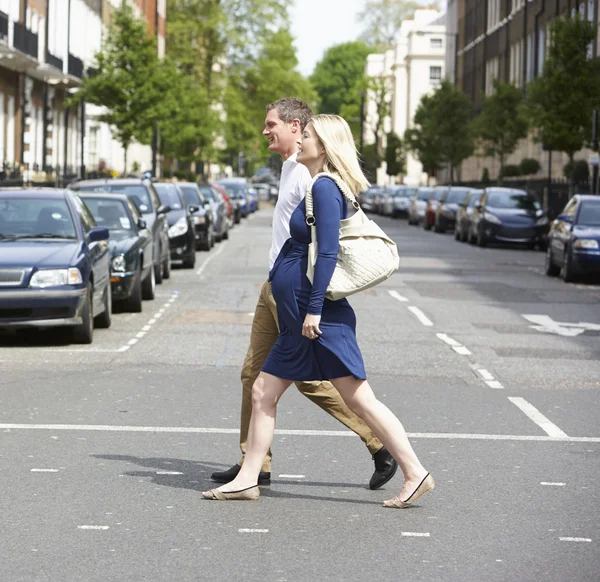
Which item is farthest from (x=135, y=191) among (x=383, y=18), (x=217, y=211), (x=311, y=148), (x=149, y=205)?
(x=383, y=18)

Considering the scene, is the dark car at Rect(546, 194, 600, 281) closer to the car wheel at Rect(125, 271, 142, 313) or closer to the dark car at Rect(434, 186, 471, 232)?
the car wheel at Rect(125, 271, 142, 313)

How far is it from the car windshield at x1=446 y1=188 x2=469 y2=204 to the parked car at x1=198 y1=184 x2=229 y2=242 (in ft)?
30.5

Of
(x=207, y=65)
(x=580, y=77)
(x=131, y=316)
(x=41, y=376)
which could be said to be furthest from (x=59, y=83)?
(x=41, y=376)

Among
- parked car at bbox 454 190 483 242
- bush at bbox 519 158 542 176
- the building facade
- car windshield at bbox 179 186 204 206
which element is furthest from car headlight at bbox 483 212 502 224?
bush at bbox 519 158 542 176

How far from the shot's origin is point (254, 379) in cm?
755

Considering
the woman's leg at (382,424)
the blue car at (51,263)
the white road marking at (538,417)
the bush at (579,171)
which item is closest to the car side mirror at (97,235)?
the blue car at (51,263)

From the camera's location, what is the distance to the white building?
4589 inches

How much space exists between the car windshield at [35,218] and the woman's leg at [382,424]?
8.65 m

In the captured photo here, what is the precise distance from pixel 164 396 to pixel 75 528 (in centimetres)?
453

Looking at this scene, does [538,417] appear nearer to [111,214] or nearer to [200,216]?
[111,214]

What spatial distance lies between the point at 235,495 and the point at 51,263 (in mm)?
7610

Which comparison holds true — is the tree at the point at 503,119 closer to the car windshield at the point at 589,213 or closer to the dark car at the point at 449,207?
the dark car at the point at 449,207

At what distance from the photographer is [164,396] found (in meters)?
11.0

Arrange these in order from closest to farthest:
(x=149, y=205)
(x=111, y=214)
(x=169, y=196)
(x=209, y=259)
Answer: (x=111, y=214) < (x=149, y=205) < (x=169, y=196) < (x=209, y=259)
